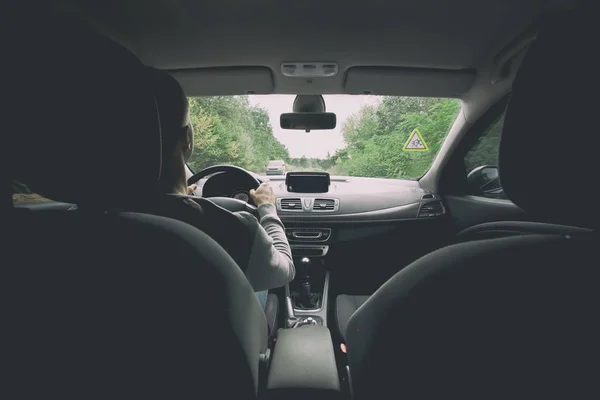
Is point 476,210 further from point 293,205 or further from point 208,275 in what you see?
point 208,275

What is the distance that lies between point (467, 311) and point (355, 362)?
405mm

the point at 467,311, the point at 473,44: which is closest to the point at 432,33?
the point at 473,44

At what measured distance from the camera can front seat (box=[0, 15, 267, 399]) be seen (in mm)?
885

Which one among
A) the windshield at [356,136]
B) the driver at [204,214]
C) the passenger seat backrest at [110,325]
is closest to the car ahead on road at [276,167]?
the windshield at [356,136]

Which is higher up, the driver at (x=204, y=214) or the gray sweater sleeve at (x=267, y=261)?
the driver at (x=204, y=214)

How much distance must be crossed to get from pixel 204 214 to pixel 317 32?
1.93 metres

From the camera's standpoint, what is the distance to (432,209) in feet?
12.0

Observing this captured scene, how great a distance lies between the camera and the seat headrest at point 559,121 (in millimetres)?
833

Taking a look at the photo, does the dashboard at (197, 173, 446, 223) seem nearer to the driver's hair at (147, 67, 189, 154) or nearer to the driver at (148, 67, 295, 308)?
the driver at (148, 67, 295, 308)

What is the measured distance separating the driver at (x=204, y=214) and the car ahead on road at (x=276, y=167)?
225cm

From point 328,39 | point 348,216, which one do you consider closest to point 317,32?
point 328,39

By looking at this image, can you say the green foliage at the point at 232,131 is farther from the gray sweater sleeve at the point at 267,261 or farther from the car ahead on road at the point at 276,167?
the gray sweater sleeve at the point at 267,261

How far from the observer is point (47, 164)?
101 centimetres

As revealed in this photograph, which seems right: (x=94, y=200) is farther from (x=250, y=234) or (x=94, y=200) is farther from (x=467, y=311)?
(x=467, y=311)
